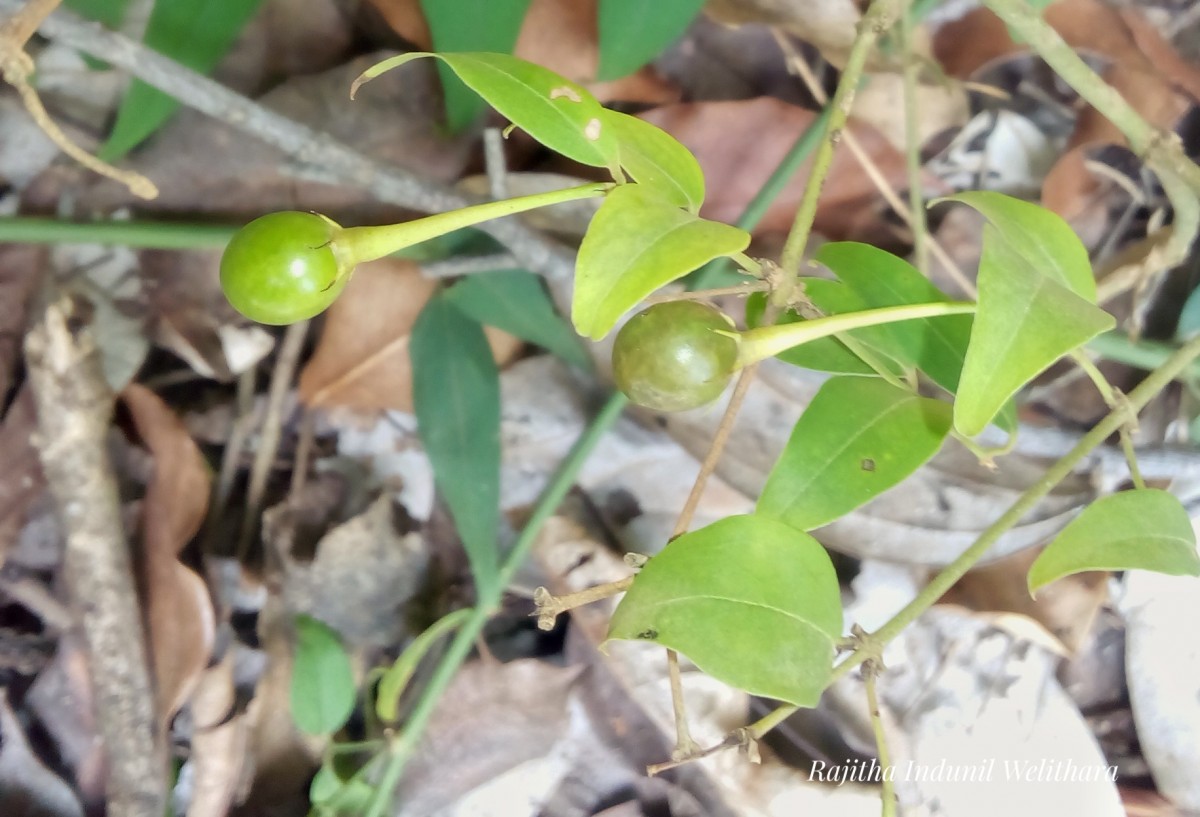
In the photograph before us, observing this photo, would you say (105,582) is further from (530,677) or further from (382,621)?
(530,677)

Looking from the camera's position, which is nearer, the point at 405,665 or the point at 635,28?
the point at 635,28

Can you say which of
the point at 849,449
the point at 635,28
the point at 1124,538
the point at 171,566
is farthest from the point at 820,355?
the point at 171,566

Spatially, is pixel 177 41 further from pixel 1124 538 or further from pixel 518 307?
pixel 1124 538

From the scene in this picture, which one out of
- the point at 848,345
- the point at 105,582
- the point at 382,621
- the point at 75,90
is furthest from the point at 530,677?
the point at 75,90

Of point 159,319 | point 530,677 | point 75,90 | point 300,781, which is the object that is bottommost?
point 300,781

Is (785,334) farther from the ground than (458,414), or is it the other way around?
(785,334)
